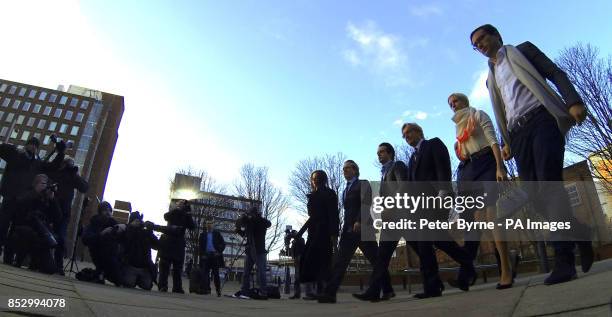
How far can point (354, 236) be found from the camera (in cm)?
457

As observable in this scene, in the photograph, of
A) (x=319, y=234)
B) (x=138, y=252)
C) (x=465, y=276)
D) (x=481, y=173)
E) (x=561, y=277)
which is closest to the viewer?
(x=561, y=277)

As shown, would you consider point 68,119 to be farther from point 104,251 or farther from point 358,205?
point 358,205

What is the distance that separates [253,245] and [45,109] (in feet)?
295

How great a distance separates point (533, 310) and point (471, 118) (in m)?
2.74

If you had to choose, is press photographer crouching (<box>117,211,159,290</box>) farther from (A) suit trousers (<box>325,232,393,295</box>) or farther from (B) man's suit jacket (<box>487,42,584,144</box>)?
(B) man's suit jacket (<box>487,42,584,144</box>)

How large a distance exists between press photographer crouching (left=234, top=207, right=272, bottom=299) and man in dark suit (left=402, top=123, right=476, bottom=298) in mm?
4026

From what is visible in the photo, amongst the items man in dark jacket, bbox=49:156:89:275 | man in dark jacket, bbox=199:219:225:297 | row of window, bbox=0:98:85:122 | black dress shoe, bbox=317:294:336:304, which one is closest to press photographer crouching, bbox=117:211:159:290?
Result: man in dark jacket, bbox=49:156:89:275

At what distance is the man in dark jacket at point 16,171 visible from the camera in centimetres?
590

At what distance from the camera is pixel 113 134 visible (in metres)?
77.1

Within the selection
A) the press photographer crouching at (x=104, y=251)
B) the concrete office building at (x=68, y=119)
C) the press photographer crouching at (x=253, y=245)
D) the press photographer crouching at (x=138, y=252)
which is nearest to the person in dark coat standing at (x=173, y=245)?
the press photographer crouching at (x=138, y=252)

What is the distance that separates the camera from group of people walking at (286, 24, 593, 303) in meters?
2.75

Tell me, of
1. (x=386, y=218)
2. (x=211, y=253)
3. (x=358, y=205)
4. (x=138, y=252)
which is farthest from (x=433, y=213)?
(x=211, y=253)

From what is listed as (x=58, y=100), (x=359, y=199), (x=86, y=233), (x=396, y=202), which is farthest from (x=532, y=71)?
(x=58, y=100)

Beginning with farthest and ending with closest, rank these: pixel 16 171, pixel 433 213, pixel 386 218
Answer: pixel 16 171 → pixel 386 218 → pixel 433 213
